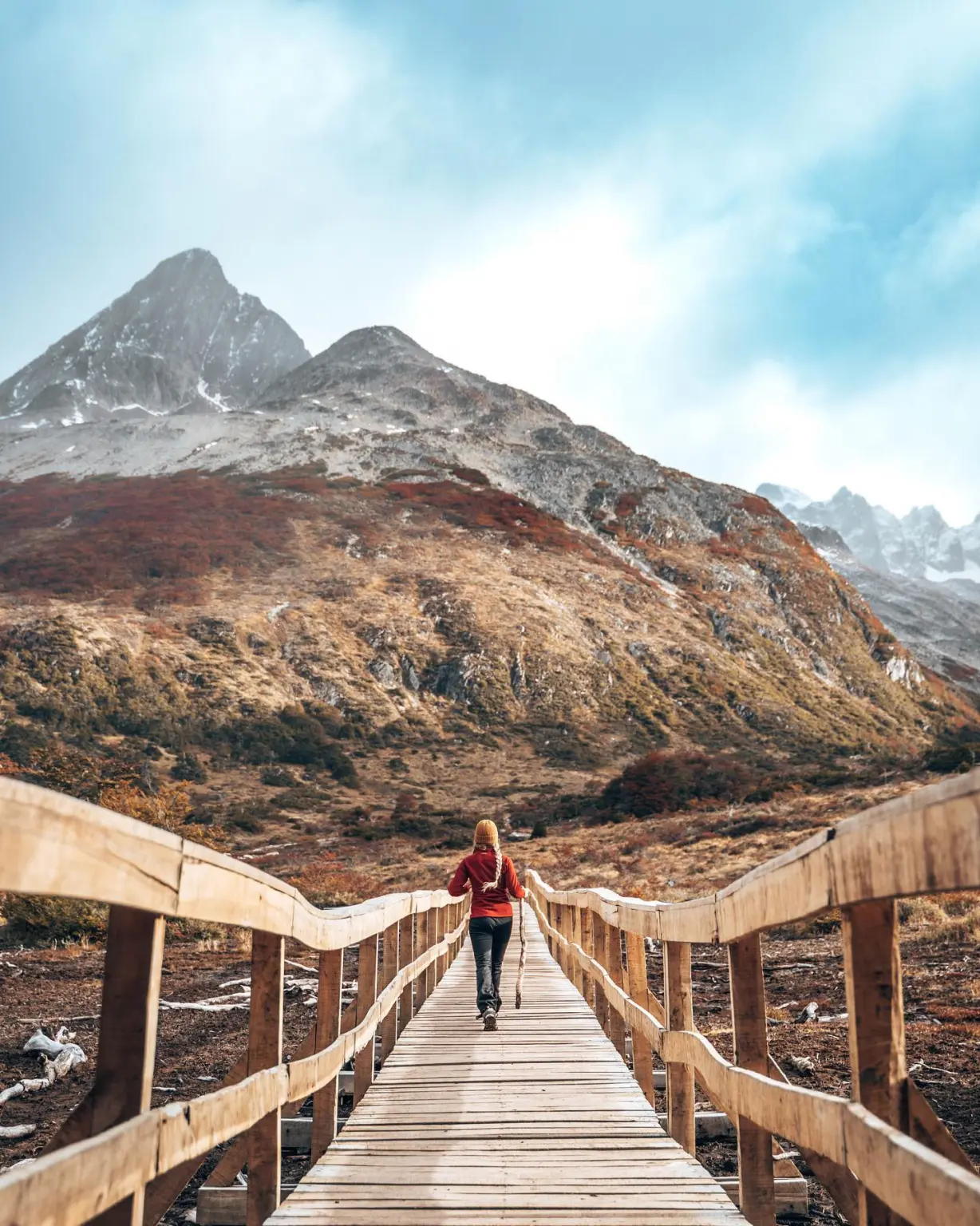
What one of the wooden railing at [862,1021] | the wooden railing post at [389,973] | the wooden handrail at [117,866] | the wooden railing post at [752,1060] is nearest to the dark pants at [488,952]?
the wooden railing post at [389,973]

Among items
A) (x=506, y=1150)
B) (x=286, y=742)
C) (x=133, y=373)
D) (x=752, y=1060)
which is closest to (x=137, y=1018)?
(x=752, y=1060)

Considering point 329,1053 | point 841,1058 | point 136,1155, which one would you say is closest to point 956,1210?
point 136,1155

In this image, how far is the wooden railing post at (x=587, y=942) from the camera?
320 inches

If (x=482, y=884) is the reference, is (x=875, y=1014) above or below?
below

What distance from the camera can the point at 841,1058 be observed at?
748 cm

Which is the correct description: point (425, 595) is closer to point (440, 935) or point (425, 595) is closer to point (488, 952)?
point (440, 935)

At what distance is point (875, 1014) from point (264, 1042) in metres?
1.99

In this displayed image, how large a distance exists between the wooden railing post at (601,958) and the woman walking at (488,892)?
70cm

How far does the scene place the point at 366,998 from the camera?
5.15 metres

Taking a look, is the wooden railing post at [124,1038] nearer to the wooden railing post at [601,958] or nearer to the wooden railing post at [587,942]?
the wooden railing post at [601,958]

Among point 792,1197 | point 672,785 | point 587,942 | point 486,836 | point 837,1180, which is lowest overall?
point 792,1197

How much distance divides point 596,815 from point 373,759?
14.4 m

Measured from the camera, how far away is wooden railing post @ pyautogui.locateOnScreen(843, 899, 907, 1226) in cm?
197

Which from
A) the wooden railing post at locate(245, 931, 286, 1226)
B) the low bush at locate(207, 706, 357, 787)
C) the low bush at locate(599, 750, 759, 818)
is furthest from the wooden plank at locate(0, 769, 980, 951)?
the low bush at locate(207, 706, 357, 787)
